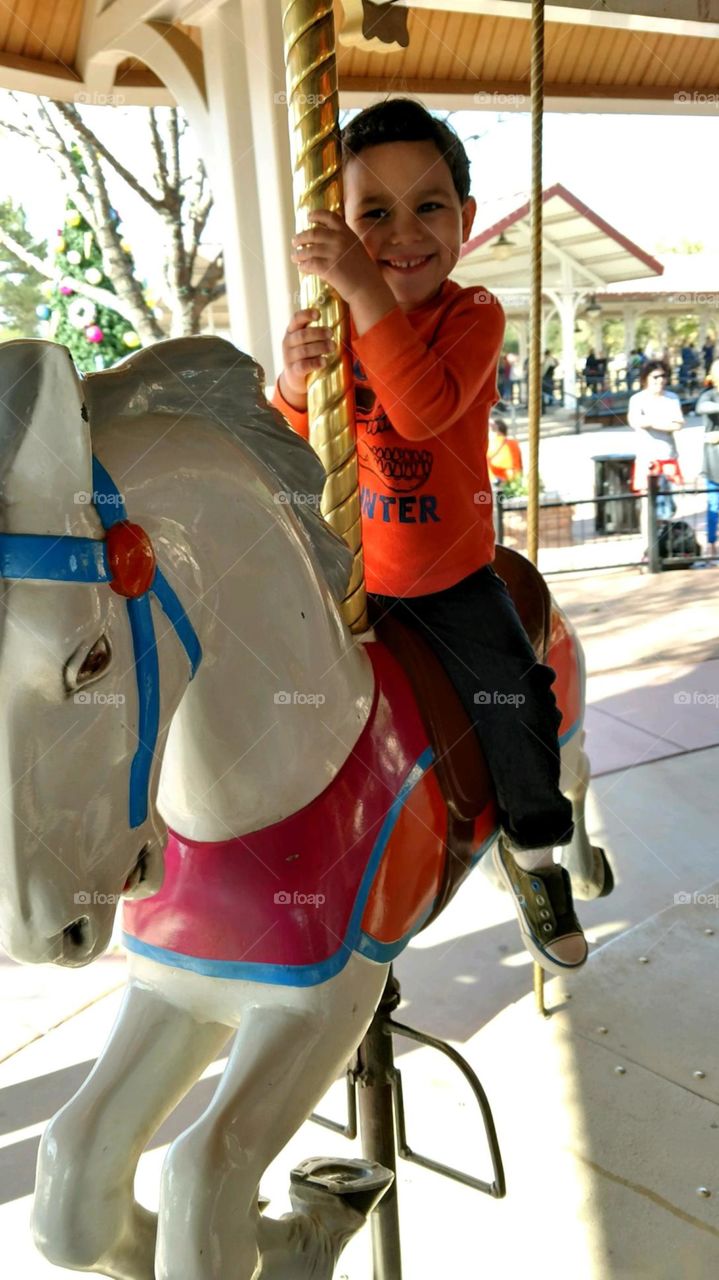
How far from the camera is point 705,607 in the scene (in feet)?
18.1

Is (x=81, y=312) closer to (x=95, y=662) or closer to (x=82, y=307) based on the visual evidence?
(x=82, y=307)

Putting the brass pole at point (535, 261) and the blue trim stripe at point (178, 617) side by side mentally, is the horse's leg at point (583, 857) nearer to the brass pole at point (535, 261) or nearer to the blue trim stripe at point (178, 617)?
the brass pole at point (535, 261)

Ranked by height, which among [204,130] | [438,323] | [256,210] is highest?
[204,130]

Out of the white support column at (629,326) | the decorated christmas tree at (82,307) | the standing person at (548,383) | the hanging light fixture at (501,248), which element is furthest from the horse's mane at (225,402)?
the white support column at (629,326)

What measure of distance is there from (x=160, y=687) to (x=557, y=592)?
5.49 meters

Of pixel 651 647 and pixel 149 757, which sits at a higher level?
pixel 149 757

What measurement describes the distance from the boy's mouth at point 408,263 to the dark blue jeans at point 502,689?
1.18 ft

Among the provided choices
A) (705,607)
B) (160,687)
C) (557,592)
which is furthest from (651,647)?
(160,687)

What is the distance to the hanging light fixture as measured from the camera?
33.7 feet

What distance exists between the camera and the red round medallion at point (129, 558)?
67 centimetres

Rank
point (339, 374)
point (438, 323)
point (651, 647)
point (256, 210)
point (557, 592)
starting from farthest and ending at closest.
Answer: point (557, 592)
point (651, 647)
point (256, 210)
point (438, 323)
point (339, 374)

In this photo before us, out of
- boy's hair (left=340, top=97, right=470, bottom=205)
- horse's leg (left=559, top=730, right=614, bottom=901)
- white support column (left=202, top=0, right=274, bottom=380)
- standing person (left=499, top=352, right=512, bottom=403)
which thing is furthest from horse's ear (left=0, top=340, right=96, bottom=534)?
standing person (left=499, top=352, right=512, bottom=403)

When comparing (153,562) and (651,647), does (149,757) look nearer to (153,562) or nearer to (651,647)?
(153,562)

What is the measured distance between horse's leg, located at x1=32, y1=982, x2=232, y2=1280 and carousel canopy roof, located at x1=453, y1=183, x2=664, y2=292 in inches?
394
